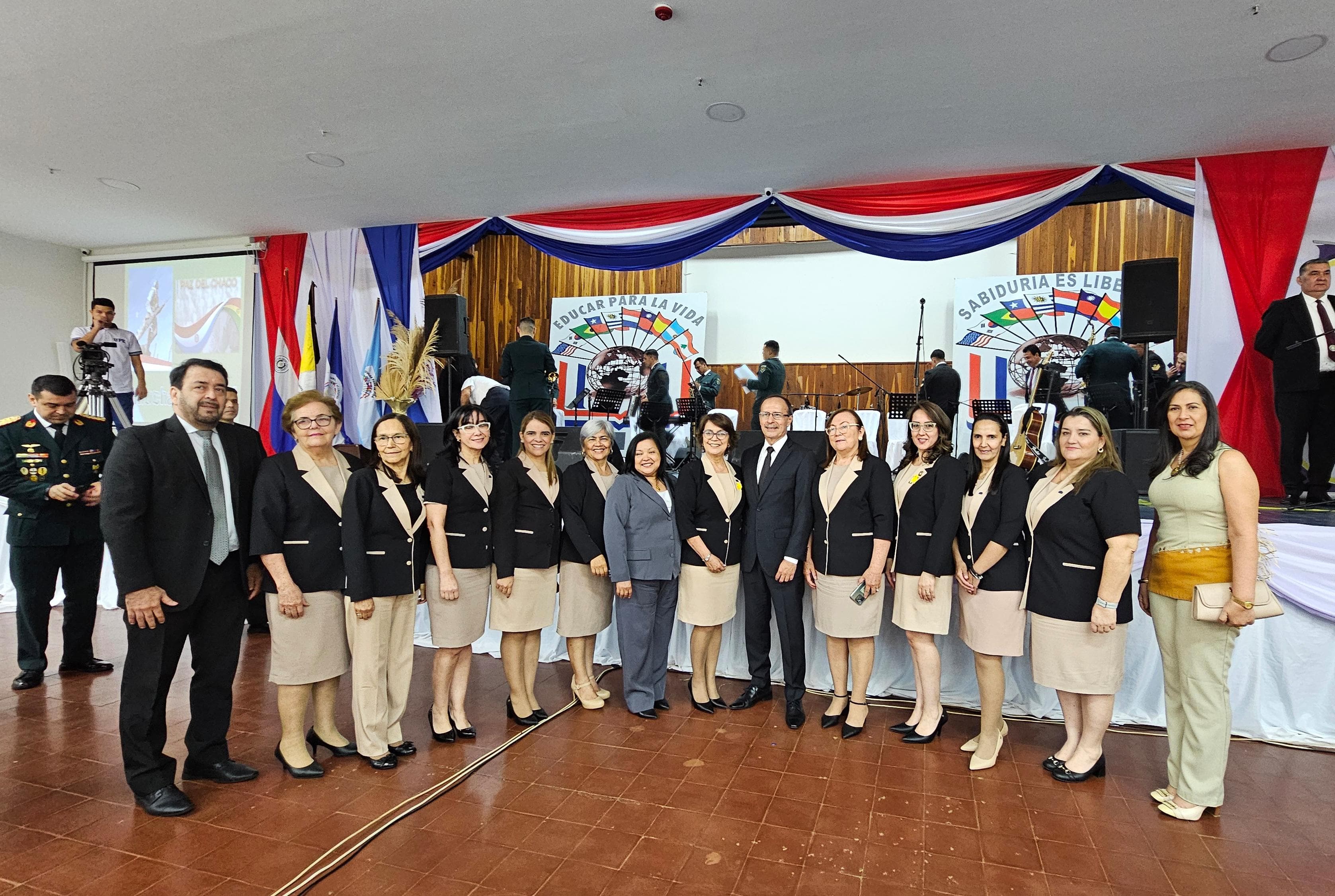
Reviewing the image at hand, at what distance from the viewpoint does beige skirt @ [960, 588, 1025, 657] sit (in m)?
3.20

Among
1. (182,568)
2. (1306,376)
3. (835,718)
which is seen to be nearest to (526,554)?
(182,568)

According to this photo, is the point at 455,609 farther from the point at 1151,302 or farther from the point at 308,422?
the point at 1151,302

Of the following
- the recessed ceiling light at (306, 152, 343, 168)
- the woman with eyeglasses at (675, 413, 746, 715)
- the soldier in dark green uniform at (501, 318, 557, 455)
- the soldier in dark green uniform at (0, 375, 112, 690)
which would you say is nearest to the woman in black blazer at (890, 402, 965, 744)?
the woman with eyeglasses at (675, 413, 746, 715)

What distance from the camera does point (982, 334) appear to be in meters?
8.86

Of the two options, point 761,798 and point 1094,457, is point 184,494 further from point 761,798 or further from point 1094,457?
point 1094,457

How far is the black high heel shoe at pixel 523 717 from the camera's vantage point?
142 inches

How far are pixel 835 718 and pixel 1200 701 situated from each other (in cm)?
156

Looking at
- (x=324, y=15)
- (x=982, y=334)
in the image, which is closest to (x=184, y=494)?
(x=324, y=15)

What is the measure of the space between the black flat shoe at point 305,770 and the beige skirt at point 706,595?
5.78 ft

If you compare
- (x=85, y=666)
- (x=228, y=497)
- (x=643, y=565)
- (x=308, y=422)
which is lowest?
(x=85, y=666)

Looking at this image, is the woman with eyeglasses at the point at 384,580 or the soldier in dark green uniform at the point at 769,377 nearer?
the woman with eyeglasses at the point at 384,580

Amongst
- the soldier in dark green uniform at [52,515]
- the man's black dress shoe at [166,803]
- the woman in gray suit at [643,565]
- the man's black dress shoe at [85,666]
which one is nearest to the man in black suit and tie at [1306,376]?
the woman in gray suit at [643,565]

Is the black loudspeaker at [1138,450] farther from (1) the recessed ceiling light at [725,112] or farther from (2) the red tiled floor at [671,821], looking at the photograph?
(1) the recessed ceiling light at [725,112]

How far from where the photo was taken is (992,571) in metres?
3.23
